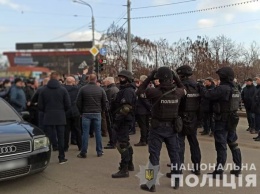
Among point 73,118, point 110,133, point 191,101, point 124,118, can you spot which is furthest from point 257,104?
point 124,118

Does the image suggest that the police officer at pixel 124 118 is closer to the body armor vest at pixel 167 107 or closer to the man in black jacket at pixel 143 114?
the body armor vest at pixel 167 107

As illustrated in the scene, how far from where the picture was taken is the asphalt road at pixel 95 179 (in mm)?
5477

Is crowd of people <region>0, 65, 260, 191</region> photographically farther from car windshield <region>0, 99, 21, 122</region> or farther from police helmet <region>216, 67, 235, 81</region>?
car windshield <region>0, 99, 21, 122</region>

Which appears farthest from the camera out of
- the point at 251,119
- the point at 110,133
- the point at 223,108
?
the point at 251,119

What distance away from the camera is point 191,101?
614 centimetres

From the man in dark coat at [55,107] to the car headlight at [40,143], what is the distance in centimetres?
102

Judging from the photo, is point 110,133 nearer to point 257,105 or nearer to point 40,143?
point 40,143

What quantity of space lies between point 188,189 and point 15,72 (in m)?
91.4

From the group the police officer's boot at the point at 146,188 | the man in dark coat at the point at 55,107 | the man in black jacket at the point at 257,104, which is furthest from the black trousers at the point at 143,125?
the police officer's boot at the point at 146,188


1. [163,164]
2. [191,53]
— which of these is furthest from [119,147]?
[191,53]

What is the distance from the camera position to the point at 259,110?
10.8 m

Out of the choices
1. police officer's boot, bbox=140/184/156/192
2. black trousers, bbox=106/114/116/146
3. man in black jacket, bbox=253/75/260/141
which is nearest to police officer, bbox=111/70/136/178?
police officer's boot, bbox=140/184/156/192

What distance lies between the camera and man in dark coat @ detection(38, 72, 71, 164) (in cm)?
719

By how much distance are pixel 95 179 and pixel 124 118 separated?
114 centimetres
